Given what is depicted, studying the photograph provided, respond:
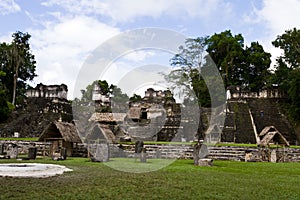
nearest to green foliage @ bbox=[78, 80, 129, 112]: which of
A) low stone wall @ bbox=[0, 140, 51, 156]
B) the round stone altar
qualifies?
low stone wall @ bbox=[0, 140, 51, 156]

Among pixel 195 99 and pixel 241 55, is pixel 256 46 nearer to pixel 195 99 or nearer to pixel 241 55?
pixel 241 55

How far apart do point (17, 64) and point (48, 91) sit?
7.44 meters

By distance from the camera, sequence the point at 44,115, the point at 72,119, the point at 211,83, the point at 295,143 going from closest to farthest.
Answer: the point at 295,143
the point at 44,115
the point at 72,119
the point at 211,83

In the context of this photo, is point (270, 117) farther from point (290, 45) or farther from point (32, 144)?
point (32, 144)

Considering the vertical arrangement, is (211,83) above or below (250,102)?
above

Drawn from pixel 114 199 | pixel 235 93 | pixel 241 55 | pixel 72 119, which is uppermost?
pixel 241 55

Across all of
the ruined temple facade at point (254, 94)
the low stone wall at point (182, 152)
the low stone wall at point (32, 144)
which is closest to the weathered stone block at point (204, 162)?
the low stone wall at point (182, 152)

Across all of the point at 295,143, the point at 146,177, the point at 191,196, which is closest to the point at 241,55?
the point at 295,143

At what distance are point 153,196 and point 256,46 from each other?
1356 inches

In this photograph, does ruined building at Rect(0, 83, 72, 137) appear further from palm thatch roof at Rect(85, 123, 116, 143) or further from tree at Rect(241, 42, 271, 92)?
tree at Rect(241, 42, 271, 92)

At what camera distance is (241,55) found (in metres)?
36.5

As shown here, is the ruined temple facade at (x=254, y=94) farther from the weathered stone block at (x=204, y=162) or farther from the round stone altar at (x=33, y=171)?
the round stone altar at (x=33, y=171)

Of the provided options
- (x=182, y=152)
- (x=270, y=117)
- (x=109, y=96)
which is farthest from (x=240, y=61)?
(x=182, y=152)

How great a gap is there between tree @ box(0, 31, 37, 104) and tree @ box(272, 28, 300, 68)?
2604cm
